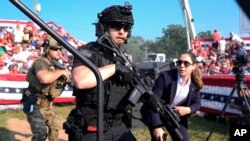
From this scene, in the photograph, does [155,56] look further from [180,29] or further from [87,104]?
[180,29]

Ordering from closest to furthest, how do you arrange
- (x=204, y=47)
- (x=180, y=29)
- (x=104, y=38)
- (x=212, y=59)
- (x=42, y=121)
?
(x=104, y=38) < (x=42, y=121) < (x=212, y=59) < (x=204, y=47) < (x=180, y=29)

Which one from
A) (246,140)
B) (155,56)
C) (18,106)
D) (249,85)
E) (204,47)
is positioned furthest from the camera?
(155,56)

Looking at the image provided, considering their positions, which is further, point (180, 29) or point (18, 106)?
point (180, 29)

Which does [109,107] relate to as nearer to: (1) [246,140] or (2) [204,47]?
(1) [246,140]

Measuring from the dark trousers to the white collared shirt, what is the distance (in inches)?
42.6

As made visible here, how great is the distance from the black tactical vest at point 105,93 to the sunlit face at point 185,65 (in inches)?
55.8

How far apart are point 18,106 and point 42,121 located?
578 centimetres

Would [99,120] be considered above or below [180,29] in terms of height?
below

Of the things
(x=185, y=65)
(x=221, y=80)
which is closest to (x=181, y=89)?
(x=185, y=65)

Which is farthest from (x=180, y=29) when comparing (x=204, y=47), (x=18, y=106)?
(x=18, y=106)

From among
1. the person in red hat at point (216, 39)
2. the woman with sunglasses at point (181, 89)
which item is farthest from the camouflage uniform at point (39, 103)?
the person in red hat at point (216, 39)

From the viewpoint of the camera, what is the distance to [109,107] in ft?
9.73

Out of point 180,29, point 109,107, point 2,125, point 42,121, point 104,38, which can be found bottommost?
point 2,125

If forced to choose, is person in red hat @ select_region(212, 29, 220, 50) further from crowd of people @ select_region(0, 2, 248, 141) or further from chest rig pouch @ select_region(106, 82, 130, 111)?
chest rig pouch @ select_region(106, 82, 130, 111)
